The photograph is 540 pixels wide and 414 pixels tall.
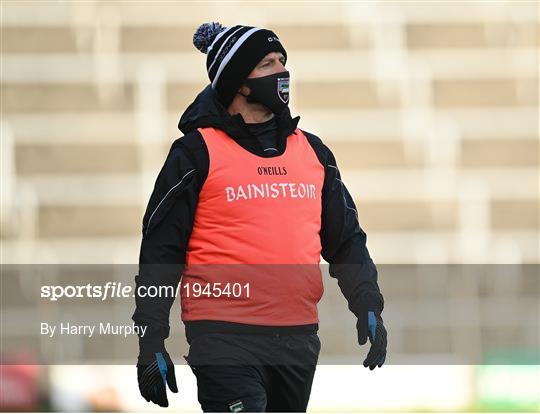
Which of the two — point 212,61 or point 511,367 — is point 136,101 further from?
point 212,61

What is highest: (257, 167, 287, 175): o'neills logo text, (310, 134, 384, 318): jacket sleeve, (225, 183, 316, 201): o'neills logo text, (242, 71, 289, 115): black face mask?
(242, 71, 289, 115): black face mask

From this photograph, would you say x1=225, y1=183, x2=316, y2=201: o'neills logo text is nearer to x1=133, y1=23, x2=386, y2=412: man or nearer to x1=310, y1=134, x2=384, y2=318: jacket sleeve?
x1=133, y1=23, x2=386, y2=412: man

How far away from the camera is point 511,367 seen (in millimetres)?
11945

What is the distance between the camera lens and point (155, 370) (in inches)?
139

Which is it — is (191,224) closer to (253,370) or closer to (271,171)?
(271,171)

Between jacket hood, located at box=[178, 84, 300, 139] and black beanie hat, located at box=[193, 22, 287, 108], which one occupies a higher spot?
black beanie hat, located at box=[193, 22, 287, 108]

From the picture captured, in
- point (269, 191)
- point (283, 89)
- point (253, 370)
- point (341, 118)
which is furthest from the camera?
point (341, 118)

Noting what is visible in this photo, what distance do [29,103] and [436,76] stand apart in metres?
5.00

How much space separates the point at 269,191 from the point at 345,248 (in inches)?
11.5

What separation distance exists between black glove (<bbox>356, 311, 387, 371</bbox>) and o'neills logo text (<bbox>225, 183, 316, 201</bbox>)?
0.36 m

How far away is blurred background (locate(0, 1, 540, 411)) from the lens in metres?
16.4

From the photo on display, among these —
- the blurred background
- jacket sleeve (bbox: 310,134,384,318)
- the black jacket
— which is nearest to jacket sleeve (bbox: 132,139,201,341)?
the black jacket

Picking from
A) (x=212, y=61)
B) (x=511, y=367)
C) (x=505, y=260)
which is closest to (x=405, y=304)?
(x=505, y=260)

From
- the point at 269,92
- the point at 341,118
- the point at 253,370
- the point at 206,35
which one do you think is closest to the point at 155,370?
the point at 253,370
